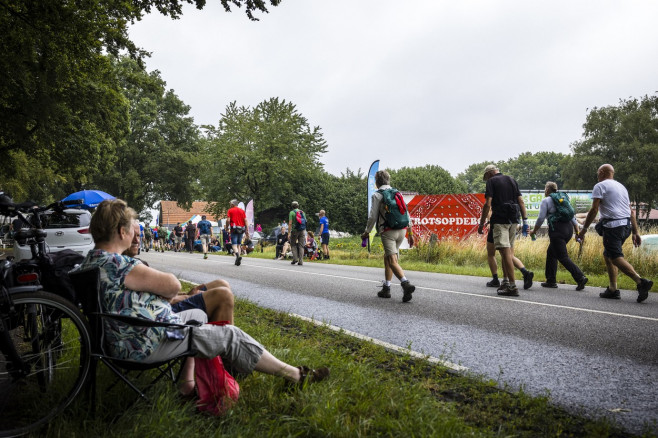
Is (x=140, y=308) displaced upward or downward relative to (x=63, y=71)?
downward

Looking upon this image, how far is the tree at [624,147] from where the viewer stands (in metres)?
51.7

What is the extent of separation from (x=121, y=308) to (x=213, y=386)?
0.72 m

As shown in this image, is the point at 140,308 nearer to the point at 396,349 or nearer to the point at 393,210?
the point at 396,349

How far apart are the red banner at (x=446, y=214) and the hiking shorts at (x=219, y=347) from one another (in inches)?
683

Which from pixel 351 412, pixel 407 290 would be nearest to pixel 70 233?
pixel 407 290

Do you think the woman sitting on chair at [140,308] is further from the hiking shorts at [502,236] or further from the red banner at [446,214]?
the red banner at [446,214]

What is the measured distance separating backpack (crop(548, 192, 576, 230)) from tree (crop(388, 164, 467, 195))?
2266 inches

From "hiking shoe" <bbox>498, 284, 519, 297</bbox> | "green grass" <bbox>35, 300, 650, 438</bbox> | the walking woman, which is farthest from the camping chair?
the walking woman

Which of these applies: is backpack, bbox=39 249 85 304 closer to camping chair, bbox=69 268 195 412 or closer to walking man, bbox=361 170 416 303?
camping chair, bbox=69 268 195 412

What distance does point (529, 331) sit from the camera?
209 inches

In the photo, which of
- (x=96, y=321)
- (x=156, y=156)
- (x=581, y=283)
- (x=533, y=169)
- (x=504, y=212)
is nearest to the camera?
(x=96, y=321)

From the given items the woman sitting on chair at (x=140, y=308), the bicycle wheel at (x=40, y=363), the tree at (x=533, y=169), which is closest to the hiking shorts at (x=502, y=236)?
the woman sitting on chair at (x=140, y=308)

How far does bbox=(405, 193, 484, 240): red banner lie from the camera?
20156mm

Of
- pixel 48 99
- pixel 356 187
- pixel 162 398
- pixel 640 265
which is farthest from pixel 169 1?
pixel 356 187
